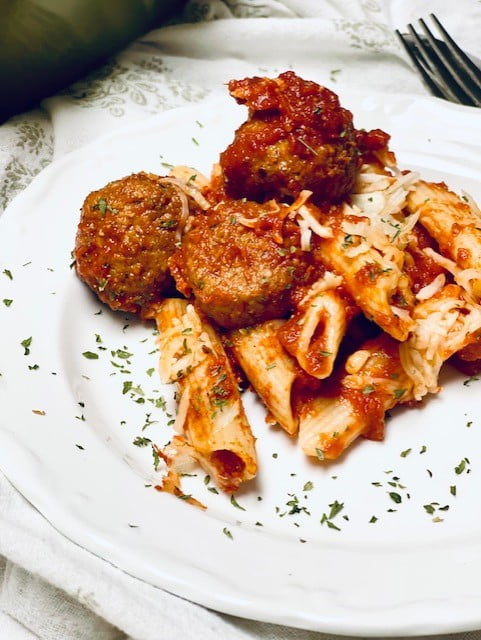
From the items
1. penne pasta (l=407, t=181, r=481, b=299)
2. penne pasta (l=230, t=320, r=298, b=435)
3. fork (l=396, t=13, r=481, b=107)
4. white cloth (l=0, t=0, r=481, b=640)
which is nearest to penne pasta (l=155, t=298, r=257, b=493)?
penne pasta (l=230, t=320, r=298, b=435)

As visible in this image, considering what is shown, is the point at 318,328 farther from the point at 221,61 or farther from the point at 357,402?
the point at 221,61

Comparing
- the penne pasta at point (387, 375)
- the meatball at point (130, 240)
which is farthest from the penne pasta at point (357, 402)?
the meatball at point (130, 240)

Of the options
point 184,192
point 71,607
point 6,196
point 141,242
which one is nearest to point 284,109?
point 184,192

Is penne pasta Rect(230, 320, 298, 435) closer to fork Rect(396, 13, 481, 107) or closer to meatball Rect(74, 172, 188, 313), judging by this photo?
meatball Rect(74, 172, 188, 313)

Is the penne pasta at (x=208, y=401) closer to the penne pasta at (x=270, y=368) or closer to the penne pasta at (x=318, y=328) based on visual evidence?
the penne pasta at (x=270, y=368)

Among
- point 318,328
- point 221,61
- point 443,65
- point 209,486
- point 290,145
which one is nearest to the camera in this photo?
point 209,486

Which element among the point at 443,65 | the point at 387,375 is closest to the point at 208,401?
the point at 387,375

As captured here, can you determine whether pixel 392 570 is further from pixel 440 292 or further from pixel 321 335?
pixel 440 292

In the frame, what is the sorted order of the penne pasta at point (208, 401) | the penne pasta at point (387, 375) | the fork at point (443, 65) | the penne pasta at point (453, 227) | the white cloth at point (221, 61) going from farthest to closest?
the fork at point (443, 65)
the white cloth at point (221, 61)
the penne pasta at point (453, 227)
the penne pasta at point (387, 375)
the penne pasta at point (208, 401)
